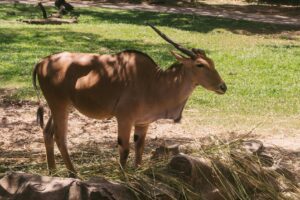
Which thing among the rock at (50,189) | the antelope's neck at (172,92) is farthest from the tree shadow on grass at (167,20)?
the rock at (50,189)

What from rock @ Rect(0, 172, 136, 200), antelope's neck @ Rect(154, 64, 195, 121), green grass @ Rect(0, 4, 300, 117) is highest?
antelope's neck @ Rect(154, 64, 195, 121)

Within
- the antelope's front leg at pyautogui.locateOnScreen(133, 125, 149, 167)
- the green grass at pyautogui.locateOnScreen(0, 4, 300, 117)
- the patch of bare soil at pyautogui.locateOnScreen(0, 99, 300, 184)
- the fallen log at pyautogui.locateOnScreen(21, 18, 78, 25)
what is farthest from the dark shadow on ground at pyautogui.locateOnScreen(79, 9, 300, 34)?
the antelope's front leg at pyautogui.locateOnScreen(133, 125, 149, 167)

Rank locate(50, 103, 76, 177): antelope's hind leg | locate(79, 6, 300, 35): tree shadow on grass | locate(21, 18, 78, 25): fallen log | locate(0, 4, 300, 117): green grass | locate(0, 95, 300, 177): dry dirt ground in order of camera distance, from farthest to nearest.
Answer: locate(79, 6, 300, 35): tree shadow on grass
locate(21, 18, 78, 25): fallen log
locate(0, 4, 300, 117): green grass
locate(0, 95, 300, 177): dry dirt ground
locate(50, 103, 76, 177): antelope's hind leg

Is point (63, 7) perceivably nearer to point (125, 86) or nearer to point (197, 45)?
point (197, 45)

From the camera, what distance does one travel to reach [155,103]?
5992 millimetres

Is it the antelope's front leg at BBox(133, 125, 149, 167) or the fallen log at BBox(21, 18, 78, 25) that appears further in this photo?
the fallen log at BBox(21, 18, 78, 25)

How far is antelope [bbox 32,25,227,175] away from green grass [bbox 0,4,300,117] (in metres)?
4.29

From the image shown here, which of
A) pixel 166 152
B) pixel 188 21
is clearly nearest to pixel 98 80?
pixel 166 152

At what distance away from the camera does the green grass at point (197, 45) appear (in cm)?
1133

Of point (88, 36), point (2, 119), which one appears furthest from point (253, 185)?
point (88, 36)

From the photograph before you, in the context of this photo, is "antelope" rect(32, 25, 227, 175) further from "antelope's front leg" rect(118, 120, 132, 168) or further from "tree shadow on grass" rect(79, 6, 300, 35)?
"tree shadow on grass" rect(79, 6, 300, 35)

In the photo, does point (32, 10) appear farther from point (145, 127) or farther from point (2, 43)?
point (145, 127)

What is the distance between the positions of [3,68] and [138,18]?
450 inches

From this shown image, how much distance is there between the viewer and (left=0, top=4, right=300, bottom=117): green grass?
11.3 meters
